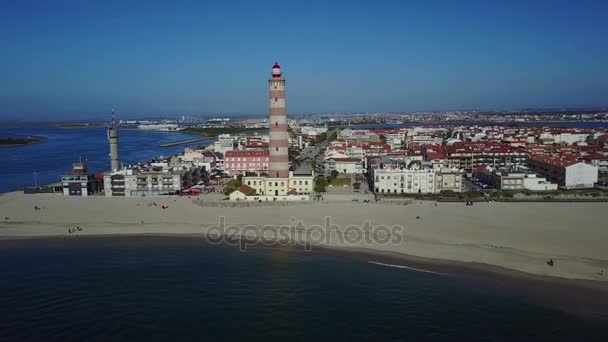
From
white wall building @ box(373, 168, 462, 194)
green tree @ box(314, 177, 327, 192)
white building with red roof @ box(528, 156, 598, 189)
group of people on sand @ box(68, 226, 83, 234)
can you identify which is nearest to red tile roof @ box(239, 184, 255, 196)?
green tree @ box(314, 177, 327, 192)

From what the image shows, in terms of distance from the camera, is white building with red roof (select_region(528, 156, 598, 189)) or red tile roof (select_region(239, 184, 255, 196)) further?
white building with red roof (select_region(528, 156, 598, 189))

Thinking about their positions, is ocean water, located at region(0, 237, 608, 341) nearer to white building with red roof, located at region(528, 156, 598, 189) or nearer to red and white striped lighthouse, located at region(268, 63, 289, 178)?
red and white striped lighthouse, located at region(268, 63, 289, 178)

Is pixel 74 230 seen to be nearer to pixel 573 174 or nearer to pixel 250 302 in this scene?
pixel 250 302

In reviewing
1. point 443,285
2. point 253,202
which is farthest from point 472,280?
point 253,202

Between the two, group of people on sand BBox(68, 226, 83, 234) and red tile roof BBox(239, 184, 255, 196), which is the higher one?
red tile roof BBox(239, 184, 255, 196)

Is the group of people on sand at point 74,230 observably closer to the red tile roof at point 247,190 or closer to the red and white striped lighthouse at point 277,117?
the red tile roof at point 247,190

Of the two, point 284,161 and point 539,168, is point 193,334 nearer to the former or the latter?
point 284,161
